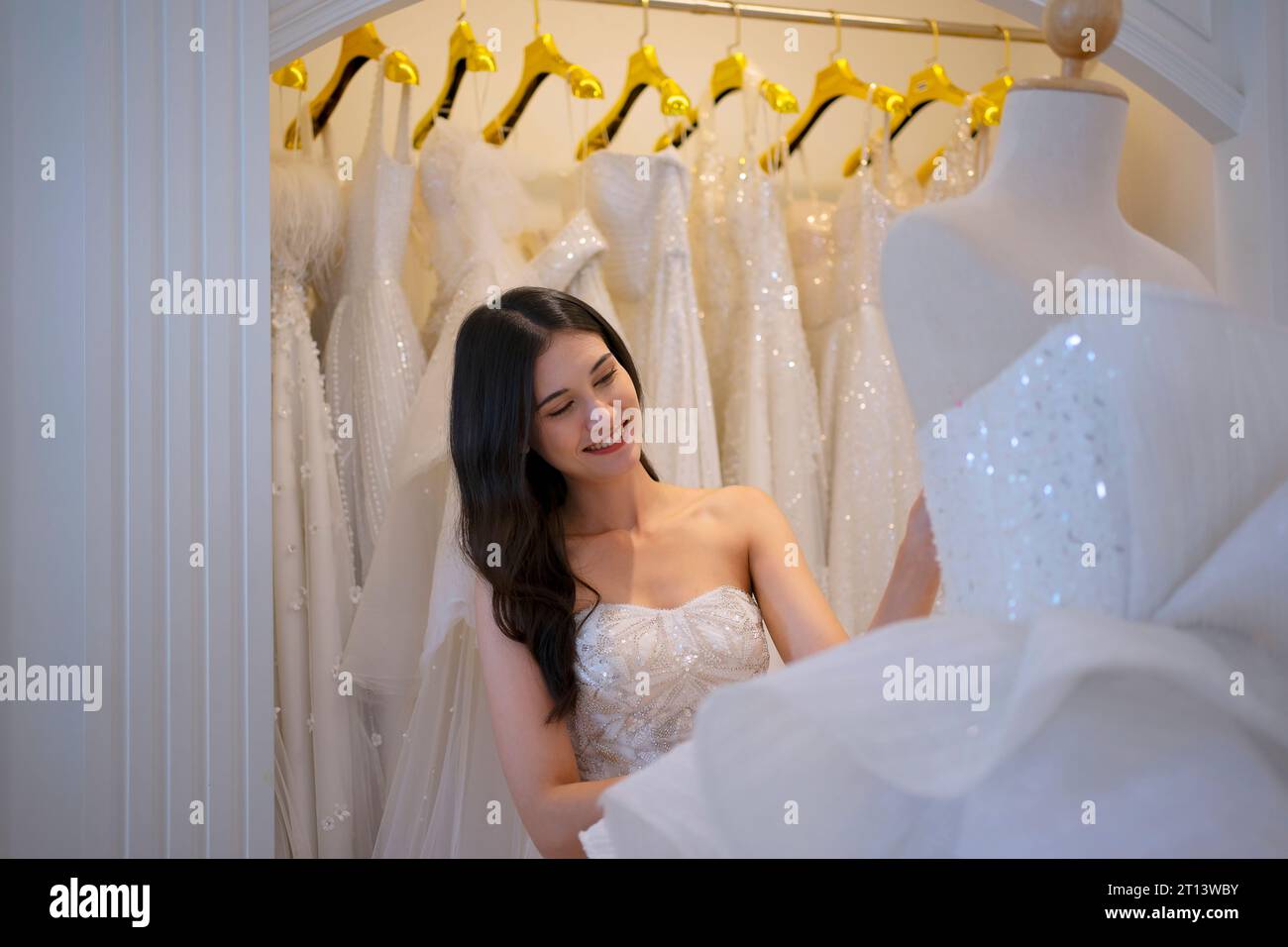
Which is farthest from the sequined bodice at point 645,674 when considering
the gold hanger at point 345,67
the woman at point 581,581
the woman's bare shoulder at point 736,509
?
the gold hanger at point 345,67

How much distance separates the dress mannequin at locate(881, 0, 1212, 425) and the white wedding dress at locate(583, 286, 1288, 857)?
0.08 m

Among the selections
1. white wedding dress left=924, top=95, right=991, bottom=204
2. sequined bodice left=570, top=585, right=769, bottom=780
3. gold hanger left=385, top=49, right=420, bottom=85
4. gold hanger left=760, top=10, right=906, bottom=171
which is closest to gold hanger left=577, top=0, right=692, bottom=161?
gold hanger left=760, top=10, right=906, bottom=171

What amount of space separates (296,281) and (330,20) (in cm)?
53

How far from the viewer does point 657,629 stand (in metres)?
1.69

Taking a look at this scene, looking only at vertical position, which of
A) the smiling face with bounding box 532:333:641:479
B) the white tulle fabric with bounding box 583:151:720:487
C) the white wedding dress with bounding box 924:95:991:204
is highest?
the white wedding dress with bounding box 924:95:991:204

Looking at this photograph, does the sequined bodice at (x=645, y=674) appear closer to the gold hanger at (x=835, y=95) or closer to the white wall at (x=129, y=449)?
the white wall at (x=129, y=449)

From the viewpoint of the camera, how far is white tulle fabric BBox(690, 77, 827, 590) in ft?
6.98

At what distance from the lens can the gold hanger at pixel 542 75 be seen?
6.84ft

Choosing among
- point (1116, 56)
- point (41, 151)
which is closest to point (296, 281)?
point (41, 151)

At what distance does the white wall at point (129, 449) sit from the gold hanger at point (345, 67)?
562mm

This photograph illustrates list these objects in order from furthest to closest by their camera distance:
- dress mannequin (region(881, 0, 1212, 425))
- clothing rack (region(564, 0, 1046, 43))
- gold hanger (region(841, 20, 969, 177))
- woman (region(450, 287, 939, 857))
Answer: gold hanger (region(841, 20, 969, 177))
clothing rack (region(564, 0, 1046, 43))
woman (region(450, 287, 939, 857))
dress mannequin (region(881, 0, 1212, 425))

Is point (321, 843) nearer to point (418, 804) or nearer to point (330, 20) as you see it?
point (418, 804)

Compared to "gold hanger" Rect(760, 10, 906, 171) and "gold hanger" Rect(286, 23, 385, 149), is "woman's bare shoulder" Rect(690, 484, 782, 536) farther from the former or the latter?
"gold hanger" Rect(286, 23, 385, 149)

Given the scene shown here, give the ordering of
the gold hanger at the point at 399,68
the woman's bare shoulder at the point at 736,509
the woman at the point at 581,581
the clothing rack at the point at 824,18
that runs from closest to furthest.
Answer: the woman at the point at 581,581 → the woman's bare shoulder at the point at 736,509 → the gold hanger at the point at 399,68 → the clothing rack at the point at 824,18
